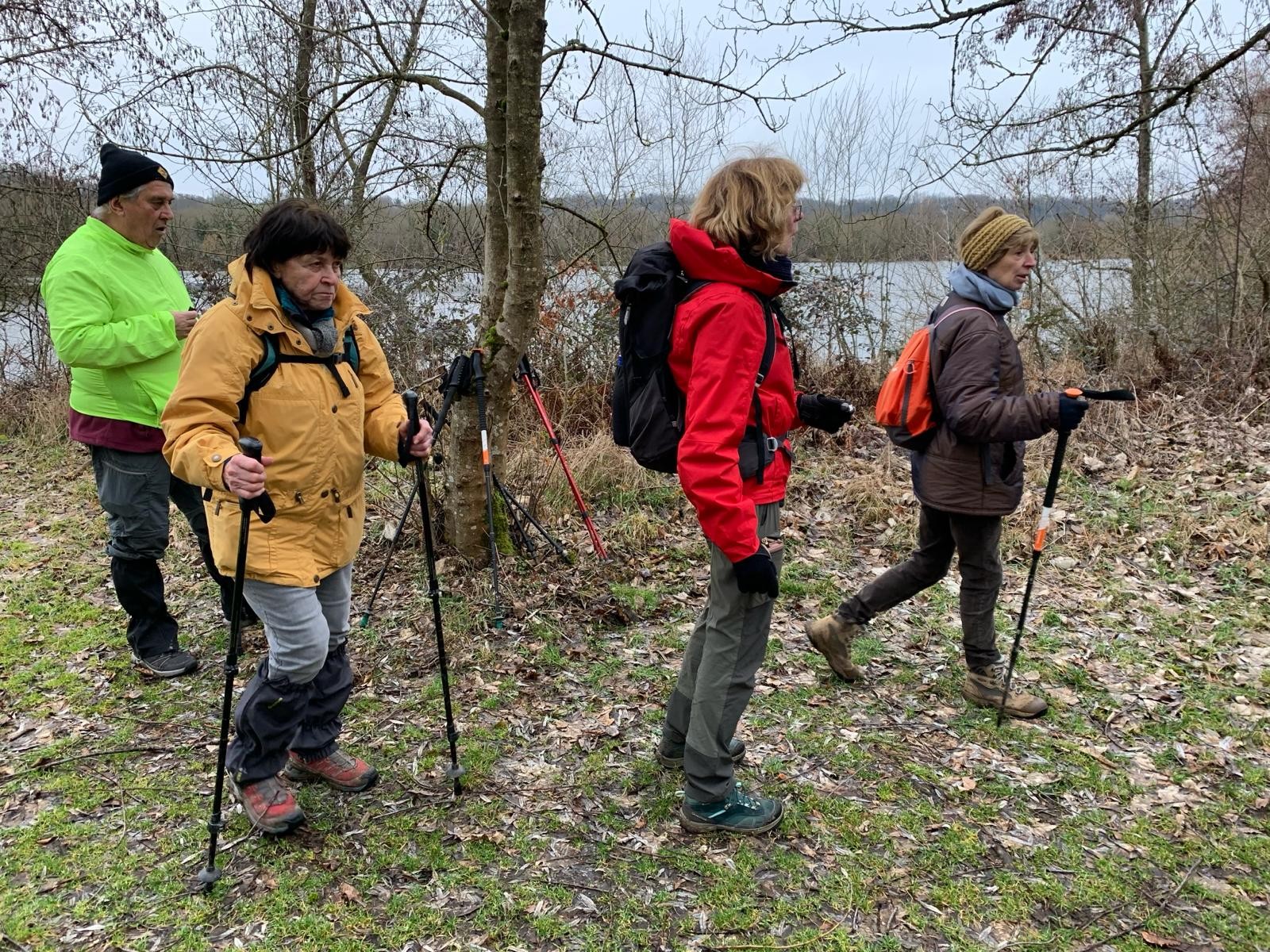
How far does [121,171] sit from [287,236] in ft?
5.50

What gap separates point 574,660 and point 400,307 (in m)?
5.63

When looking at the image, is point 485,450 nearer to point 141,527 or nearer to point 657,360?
point 141,527

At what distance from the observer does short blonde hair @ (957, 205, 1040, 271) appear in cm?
324

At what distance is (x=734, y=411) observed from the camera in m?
2.31

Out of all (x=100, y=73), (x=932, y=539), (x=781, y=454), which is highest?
(x=100, y=73)

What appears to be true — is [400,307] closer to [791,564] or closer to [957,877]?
[791,564]

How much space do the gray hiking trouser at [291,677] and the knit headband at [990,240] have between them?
2.80m

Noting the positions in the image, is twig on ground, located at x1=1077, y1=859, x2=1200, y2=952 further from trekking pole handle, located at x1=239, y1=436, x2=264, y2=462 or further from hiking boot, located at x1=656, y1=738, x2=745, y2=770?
trekking pole handle, located at x1=239, y1=436, x2=264, y2=462

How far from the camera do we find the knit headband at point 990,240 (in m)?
3.23

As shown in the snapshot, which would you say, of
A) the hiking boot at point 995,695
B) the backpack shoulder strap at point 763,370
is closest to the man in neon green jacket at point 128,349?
the backpack shoulder strap at point 763,370

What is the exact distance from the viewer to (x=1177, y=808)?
2996 millimetres

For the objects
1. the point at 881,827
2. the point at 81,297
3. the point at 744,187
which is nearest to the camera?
the point at 744,187

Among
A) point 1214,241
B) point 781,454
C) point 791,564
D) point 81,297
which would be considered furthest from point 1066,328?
point 81,297

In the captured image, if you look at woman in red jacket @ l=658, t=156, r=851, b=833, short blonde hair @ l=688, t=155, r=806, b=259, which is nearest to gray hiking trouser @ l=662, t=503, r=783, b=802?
woman in red jacket @ l=658, t=156, r=851, b=833
